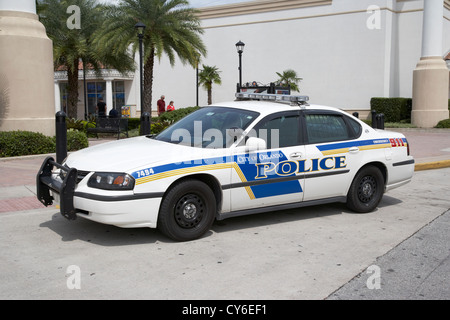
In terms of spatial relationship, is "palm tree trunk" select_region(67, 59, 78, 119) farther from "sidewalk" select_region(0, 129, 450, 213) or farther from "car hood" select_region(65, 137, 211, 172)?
"car hood" select_region(65, 137, 211, 172)

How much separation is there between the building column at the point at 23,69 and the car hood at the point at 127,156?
7998 mm

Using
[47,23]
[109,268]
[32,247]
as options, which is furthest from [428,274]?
[47,23]

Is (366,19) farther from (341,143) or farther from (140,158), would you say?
(140,158)

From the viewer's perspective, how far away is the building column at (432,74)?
24.2 metres

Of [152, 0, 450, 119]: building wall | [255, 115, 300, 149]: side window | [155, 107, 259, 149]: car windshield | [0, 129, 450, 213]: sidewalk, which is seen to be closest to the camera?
[155, 107, 259, 149]: car windshield

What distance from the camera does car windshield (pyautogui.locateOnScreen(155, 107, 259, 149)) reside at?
5906 millimetres

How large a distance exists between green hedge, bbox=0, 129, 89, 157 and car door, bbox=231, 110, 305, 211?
793 centimetres

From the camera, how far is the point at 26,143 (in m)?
12.1

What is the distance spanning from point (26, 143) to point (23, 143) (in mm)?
88

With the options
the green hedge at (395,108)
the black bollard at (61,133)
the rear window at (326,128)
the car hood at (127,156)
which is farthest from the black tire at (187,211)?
the green hedge at (395,108)

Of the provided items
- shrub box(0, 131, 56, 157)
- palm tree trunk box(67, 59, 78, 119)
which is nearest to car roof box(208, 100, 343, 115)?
shrub box(0, 131, 56, 157)

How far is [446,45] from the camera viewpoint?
30359 mm

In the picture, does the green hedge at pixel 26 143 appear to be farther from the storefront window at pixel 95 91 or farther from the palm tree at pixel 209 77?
the storefront window at pixel 95 91

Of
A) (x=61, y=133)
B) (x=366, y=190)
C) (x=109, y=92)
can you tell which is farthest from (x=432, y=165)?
(x=109, y=92)
